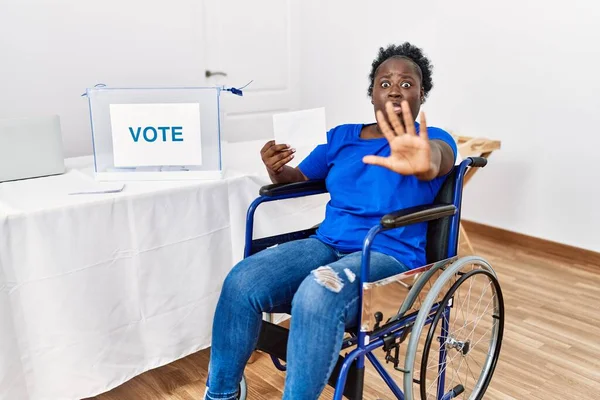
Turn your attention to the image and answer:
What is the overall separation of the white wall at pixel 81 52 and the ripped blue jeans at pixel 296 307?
1.31 metres

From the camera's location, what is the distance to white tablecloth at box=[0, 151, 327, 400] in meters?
1.50

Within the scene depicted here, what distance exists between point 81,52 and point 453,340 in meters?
1.83

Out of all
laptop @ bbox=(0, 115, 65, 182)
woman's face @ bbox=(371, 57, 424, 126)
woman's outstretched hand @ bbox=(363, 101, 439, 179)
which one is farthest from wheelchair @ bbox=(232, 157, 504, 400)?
laptop @ bbox=(0, 115, 65, 182)

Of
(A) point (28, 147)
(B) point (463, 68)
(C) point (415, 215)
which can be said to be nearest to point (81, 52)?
(A) point (28, 147)

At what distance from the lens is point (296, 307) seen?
1307 mm

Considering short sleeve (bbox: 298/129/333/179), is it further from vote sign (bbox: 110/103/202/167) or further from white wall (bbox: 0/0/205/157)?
white wall (bbox: 0/0/205/157)

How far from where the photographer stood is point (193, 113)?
176 cm

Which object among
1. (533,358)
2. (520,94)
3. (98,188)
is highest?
(520,94)

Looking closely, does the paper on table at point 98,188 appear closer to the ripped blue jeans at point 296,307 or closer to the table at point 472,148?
the ripped blue jeans at point 296,307

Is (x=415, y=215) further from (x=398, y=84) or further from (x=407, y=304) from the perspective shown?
(x=398, y=84)

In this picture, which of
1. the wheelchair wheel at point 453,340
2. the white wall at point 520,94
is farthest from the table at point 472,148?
the wheelchair wheel at point 453,340

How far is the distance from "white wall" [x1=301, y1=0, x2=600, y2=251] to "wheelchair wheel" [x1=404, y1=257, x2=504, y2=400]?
820mm

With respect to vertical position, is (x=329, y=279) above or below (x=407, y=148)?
below

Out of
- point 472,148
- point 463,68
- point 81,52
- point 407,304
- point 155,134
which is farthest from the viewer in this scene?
point 463,68
